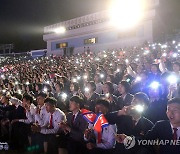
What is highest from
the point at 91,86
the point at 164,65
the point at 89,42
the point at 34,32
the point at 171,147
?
the point at 34,32

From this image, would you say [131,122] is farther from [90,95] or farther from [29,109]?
[90,95]

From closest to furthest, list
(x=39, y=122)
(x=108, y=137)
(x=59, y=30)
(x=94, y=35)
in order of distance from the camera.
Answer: (x=108, y=137)
(x=39, y=122)
(x=94, y=35)
(x=59, y=30)

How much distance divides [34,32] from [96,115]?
185 ft

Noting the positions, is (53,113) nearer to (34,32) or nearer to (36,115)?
(36,115)

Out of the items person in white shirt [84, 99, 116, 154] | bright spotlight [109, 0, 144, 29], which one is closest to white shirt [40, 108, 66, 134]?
person in white shirt [84, 99, 116, 154]

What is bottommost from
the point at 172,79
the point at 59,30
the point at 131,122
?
the point at 131,122

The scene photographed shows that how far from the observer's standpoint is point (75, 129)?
546cm

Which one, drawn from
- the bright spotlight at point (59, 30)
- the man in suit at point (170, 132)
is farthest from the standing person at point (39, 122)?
the bright spotlight at point (59, 30)

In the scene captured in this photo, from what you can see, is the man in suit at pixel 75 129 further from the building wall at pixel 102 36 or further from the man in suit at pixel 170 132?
the building wall at pixel 102 36

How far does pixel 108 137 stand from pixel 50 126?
1.81 meters

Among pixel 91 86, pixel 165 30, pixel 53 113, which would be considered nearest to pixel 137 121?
pixel 53 113

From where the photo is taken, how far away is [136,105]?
4.88 metres

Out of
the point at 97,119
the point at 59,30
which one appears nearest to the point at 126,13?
the point at 59,30

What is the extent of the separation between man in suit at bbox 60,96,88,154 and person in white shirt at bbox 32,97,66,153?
32 cm
